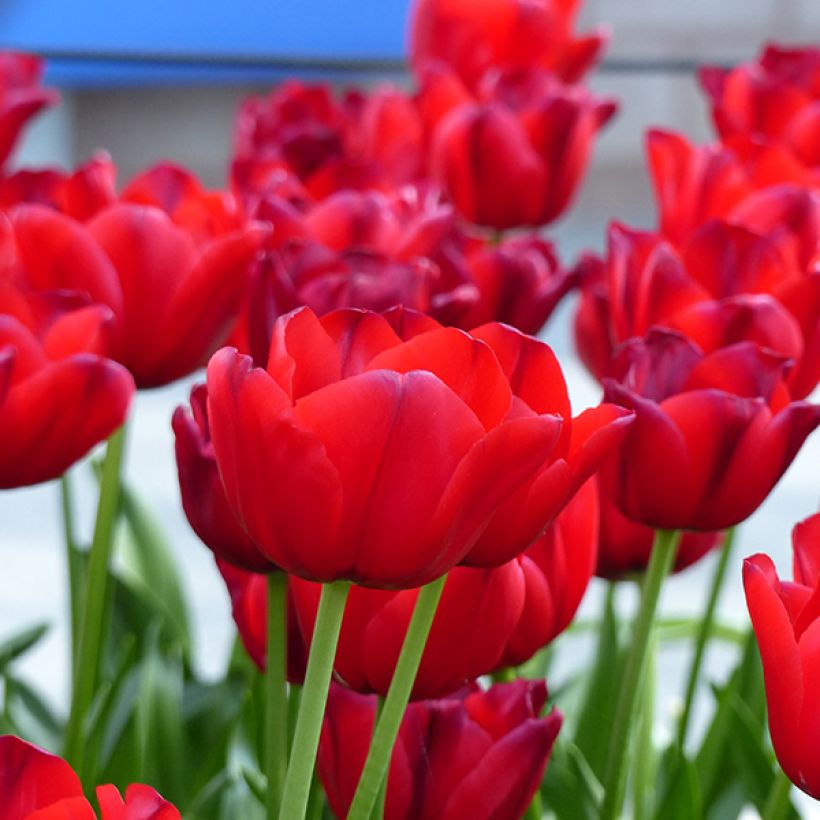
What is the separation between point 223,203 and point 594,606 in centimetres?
107

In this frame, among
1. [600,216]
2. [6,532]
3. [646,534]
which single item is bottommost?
[600,216]

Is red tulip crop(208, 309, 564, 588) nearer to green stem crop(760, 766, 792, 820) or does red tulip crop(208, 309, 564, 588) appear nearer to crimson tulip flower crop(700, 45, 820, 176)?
green stem crop(760, 766, 792, 820)

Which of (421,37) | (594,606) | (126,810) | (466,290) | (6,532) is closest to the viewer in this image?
(126,810)

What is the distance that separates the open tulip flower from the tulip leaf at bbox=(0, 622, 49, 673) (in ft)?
0.71

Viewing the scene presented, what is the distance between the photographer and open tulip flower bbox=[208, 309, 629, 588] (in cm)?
17

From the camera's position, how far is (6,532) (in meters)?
1.49

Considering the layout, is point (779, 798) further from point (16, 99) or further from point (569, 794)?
point (16, 99)

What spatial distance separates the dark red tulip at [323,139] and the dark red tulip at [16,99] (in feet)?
0.17

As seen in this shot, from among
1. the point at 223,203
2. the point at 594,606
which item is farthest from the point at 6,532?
the point at 223,203

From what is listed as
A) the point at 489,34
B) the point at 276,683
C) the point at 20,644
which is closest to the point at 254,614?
the point at 276,683

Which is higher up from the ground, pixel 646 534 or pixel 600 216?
pixel 646 534

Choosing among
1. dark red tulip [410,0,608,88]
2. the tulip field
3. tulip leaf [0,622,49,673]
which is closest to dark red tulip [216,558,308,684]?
the tulip field

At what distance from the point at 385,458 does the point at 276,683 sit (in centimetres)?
7

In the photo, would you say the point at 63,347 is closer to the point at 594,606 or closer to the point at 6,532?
the point at 594,606
